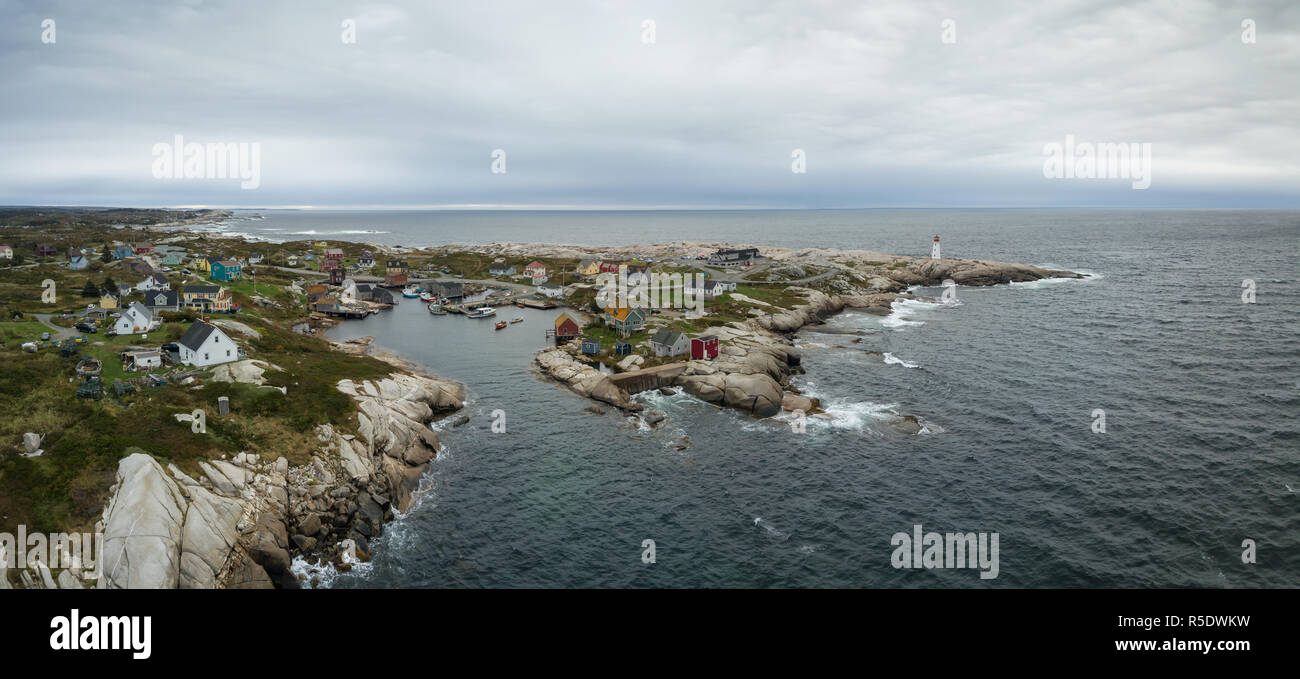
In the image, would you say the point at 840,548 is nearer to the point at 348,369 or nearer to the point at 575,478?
the point at 575,478

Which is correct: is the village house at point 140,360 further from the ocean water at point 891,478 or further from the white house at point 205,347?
the ocean water at point 891,478

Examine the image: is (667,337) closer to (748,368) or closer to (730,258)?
(748,368)

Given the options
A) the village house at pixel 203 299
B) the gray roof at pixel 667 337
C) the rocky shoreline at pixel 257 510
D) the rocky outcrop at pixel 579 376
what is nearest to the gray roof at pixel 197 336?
the rocky shoreline at pixel 257 510

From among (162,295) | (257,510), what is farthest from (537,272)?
(257,510)

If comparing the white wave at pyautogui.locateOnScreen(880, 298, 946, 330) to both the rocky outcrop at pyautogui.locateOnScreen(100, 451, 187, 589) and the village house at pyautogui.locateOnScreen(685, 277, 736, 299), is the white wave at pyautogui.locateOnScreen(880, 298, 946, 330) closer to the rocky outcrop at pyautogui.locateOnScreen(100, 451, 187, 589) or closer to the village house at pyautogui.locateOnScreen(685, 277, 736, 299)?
the village house at pyautogui.locateOnScreen(685, 277, 736, 299)

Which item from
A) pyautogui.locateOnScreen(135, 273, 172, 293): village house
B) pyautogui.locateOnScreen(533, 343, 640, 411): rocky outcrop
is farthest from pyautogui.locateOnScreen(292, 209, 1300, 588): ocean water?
pyautogui.locateOnScreen(135, 273, 172, 293): village house

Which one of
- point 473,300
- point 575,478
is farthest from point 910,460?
point 473,300

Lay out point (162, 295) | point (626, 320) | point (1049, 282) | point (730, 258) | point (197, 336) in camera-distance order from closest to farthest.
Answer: point (197, 336)
point (162, 295)
point (626, 320)
point (1049, 282)
point (730, 258)
